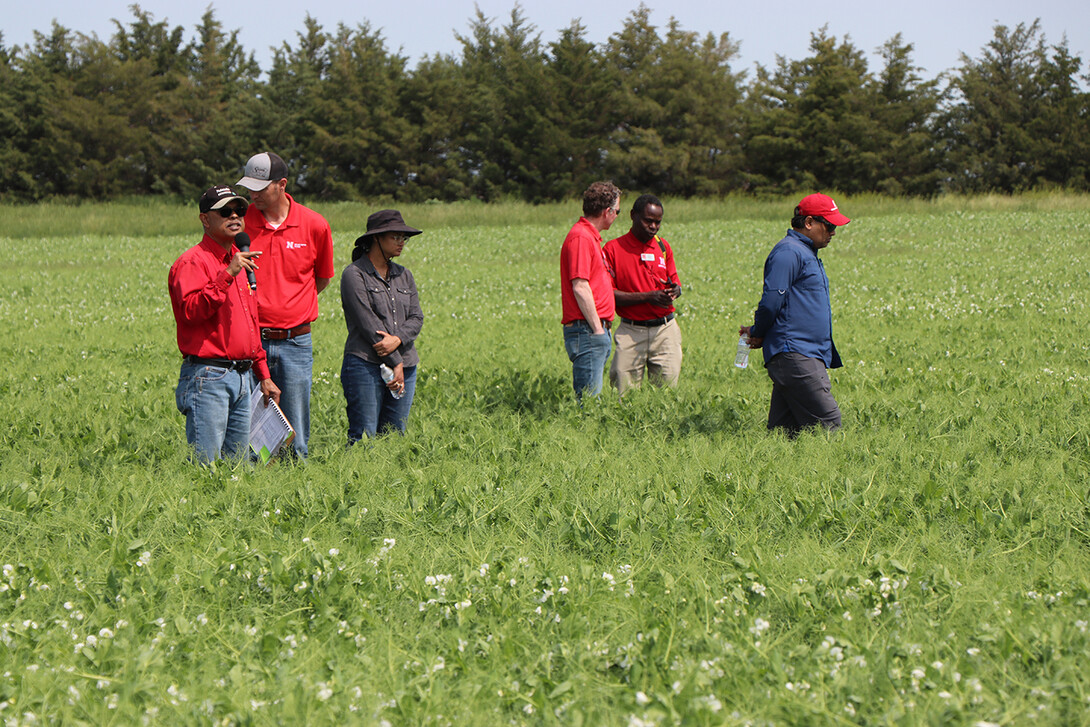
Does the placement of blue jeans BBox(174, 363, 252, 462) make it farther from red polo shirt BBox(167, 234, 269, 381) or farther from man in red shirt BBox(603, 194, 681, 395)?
man in red shirt BBox(603, 194, 681, 395)

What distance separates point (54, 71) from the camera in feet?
216

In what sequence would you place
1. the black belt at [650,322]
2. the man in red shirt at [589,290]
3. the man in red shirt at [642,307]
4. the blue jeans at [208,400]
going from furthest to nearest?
the black belt at [650,322]
the man in red shirt at [642,307]
the man in red shirt at [589,290]
the blue jeans at [208,400]

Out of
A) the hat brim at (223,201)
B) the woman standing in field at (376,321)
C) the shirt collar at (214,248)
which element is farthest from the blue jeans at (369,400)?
the hat brim at (223,201)

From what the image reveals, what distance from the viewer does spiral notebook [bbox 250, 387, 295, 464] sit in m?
5.75

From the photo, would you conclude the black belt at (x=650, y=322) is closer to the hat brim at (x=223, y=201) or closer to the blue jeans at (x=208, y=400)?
the blue jeans at (x=208, y=400)

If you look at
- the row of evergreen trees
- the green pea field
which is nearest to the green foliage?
the row of evergreen trees

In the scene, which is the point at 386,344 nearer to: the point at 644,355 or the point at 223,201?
the point at 223,201

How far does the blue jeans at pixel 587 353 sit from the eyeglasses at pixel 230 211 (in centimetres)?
290

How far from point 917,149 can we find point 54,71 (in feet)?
192

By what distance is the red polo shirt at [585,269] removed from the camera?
23.6 ft

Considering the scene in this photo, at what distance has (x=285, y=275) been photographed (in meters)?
6.11

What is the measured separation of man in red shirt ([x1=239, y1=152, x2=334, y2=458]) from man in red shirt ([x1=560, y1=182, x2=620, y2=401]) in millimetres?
1925

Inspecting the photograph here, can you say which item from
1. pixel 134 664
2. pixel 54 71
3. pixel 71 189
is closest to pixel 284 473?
pixel 134 664

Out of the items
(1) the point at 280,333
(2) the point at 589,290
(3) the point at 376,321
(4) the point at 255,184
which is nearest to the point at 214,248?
(4) the point at 255,184
